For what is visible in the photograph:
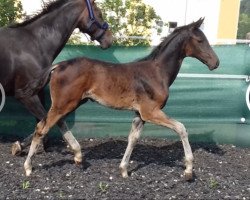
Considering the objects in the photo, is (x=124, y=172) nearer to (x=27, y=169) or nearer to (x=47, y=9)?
(x=27, y=169)

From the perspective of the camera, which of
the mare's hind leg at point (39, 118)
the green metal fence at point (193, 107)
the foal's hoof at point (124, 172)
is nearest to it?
the foal's hoof at point (124, 172)

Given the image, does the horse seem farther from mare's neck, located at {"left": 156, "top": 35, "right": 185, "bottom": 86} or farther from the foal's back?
mare's neck, located at {"left": 156, "top": 35, "right": 185, "bottom": 86}

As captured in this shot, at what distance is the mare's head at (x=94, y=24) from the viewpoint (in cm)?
621

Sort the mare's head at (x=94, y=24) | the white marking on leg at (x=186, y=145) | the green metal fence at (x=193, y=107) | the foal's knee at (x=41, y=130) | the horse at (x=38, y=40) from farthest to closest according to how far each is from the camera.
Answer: the green metal fence at (x=193, y=107), the mare's head at (x=94, y=24), the horse at (x=38, y=40), the foal's knee at (x=41, y=130), the white marking on leg at (x=186, y=145)

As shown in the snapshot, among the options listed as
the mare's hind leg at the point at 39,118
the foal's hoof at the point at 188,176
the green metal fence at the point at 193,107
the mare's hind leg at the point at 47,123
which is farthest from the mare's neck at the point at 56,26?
the foal's hoof at the point at 188,176

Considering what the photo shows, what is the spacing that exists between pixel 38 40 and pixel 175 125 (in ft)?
7.04

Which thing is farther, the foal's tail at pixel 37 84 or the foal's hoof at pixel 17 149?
the foal's hoof at pixel 17 149

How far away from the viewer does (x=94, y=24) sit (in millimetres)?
Result: 6242

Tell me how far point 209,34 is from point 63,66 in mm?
13782

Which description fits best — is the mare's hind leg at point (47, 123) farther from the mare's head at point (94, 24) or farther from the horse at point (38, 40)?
the mare's head at point (94, 24)

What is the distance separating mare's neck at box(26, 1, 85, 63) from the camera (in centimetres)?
622

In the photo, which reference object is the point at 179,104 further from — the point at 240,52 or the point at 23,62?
the point at 23,62

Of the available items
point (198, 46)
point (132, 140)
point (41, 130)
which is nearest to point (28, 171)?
point (41, 130)

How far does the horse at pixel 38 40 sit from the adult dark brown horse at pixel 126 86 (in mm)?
721
